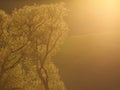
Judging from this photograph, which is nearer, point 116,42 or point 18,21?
point 18,21

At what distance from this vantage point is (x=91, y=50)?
43.1m

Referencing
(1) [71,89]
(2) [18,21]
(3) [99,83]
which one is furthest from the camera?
(3) [99,83]

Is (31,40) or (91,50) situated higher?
(91,50)

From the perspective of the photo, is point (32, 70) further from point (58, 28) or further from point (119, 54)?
point (119, 54)

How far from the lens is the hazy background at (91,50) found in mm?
38844

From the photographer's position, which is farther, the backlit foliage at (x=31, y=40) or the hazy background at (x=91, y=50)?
Result: the hazy background at (x=91, y=50)

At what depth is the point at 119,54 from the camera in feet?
139

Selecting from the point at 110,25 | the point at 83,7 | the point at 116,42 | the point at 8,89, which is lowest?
the point at 8,89

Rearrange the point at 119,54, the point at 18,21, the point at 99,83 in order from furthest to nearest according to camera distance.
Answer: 1. the point at 119,54
2. the point at 99,83
3. the point at 18,21

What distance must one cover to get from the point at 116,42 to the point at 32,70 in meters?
17.7

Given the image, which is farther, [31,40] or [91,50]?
[91,50]

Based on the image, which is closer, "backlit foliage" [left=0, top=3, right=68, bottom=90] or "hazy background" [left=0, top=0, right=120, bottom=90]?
"backlit foliage" [left=0, top=3, right=68, bottom=90]

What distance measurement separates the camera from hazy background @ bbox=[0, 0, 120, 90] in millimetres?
38844

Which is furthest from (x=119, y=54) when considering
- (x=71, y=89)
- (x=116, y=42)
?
(x=71, y=89)
